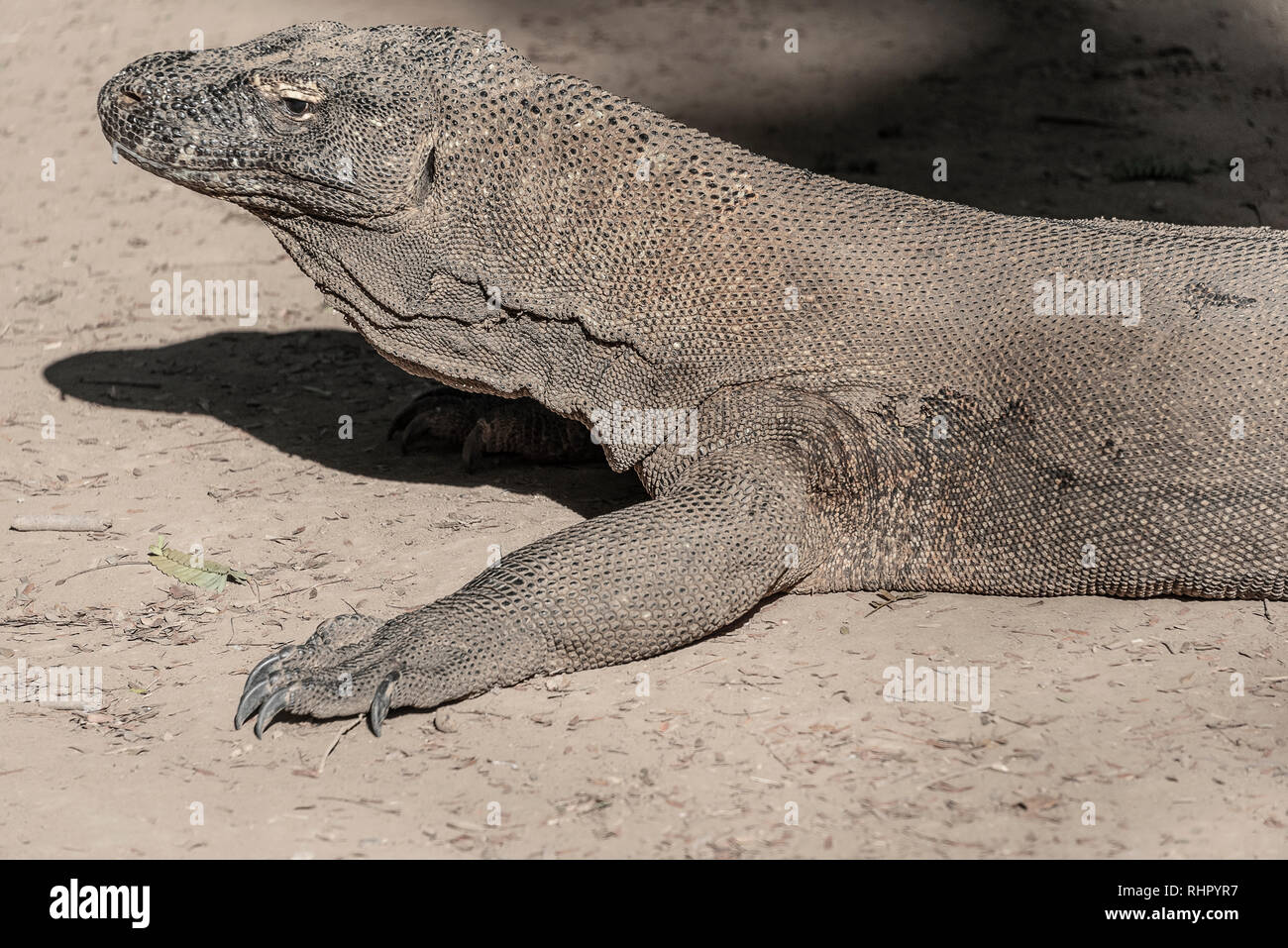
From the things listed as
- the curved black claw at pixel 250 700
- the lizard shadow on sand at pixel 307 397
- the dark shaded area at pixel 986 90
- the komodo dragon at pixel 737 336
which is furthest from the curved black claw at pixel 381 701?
the dark shaded area at pixel 986 90

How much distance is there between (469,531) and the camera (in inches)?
203

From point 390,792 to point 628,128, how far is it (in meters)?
2.38

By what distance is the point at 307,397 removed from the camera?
265 inches

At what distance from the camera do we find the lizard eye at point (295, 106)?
A: 4.56m

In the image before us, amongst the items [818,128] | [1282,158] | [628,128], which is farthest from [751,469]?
[1282,158]

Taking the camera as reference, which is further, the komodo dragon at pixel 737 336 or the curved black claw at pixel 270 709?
the komodo dragon at pixel 737 336

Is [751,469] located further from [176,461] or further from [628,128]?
[176,461]

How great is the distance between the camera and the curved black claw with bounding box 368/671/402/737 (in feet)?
12.4

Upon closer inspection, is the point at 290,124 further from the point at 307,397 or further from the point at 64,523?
the point at 307,397

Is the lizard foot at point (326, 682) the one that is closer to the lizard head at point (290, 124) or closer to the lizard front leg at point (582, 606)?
the lizard front leg at point (582, 606)

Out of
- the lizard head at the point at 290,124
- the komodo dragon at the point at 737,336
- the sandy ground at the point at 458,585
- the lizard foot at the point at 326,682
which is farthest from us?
the lizard head at the point at 290,124

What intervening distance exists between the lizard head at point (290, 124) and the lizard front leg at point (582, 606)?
145 centimetres

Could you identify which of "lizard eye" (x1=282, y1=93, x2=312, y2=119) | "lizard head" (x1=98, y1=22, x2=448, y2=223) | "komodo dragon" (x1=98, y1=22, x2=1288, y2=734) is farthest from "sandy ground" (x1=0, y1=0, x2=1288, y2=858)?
"lizard eye" (x1=282, y1=93, x2=312, y2=119)

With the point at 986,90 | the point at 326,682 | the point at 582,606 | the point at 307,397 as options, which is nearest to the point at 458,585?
the point at 582,606
